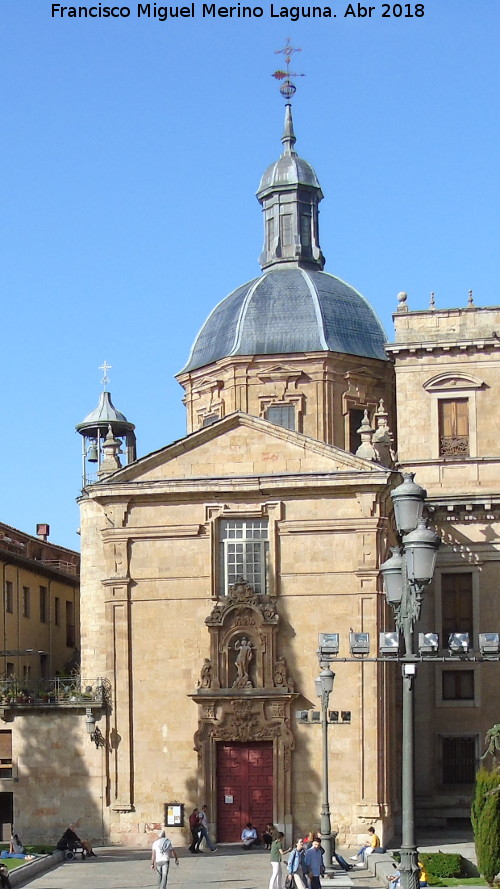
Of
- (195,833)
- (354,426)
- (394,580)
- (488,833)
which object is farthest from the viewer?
(354,426)

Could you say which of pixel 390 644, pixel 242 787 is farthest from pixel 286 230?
pixel 390 644

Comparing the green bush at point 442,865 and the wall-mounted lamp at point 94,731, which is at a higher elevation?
the wall-mounted lamp at point 94,731

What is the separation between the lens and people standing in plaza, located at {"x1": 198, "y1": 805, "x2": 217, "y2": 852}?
152 feet

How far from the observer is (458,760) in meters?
52.4

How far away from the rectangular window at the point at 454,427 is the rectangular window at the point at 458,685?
6.97 m

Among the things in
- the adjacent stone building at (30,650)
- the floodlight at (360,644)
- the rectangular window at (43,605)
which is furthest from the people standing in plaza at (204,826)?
the rectangular window at (43,605)

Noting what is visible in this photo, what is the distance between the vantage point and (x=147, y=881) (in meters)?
39.0

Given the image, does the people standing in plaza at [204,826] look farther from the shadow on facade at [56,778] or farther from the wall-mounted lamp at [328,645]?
the wall-mounted lamp at [328,645]

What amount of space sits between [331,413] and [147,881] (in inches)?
803

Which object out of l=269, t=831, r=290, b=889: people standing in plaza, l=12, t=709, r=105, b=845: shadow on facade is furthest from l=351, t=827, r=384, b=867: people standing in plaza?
l=12, t=709, r=105, b=845: shadow on facade

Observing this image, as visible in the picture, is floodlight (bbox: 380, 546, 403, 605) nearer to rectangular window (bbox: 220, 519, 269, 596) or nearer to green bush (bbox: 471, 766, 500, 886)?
green bush (bbox: 471, 766, 500, 886)

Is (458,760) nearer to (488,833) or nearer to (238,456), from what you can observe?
(238,456)

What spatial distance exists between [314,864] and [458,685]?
62.4 ft

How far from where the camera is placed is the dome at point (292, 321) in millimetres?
56375
